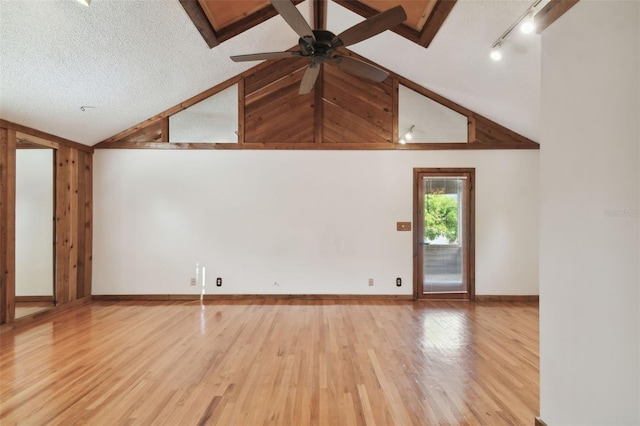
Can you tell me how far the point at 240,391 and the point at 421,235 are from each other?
351 centimetres

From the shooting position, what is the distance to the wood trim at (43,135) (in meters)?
3.51

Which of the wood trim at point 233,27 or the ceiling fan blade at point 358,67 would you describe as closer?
A: the ceiling fan blade at point 358,67

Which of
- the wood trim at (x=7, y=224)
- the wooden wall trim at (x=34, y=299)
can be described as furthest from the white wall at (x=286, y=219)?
the wood trim at (x=7, y=224)

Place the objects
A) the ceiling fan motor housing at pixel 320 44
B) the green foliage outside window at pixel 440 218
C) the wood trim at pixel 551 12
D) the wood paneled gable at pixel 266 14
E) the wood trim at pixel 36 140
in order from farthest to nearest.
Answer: the green foliage outside window at pixel 440 218
the wood trim at pixel 36 140
the wood paneled gable at pixel 266 14
the ceiling fan motor housing at pixel 320 44
the wood trim at pixel 551 12

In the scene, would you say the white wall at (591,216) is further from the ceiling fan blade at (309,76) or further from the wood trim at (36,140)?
the wood trim at (36,140)

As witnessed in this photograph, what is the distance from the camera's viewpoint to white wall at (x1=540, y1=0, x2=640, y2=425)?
134 cm

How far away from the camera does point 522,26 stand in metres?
2.76

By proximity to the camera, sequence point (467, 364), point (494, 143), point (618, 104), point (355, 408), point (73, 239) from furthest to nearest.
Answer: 1. point (494, 143)
2. point (73, 239)
3. point (467, 364)
4. point (355, 408)
5. point (618, 104)

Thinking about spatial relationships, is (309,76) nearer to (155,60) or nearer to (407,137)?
(155,60)

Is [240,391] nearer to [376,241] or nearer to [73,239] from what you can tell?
[376,241]

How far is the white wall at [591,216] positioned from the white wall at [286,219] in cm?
298

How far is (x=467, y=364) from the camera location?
8.71 ft

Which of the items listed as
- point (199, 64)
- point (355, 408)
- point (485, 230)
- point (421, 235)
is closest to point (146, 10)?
point (199, 64)

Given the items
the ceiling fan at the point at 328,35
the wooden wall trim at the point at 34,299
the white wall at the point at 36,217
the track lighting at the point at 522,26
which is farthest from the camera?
the white wall at the point at 36,217
